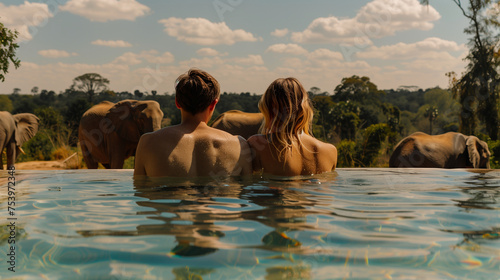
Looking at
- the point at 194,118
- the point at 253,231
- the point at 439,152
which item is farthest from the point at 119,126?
the point at 253,231

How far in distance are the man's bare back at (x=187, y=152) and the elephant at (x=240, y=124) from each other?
9441mm

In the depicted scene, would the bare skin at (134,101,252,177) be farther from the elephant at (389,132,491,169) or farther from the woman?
the elephant at (389,132,491,169)

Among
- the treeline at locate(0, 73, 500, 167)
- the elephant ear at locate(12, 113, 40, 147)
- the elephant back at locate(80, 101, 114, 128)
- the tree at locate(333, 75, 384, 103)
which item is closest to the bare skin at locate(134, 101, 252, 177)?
the treeline at locate(0, 73, 500, 167)

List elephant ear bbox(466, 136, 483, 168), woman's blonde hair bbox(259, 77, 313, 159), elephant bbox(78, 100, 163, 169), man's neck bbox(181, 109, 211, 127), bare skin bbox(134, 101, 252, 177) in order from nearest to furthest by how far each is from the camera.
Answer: bare skin bbox(134, 101, 252, 177) < man's neck bbox(181, 109, 211, 127) < woman's blonde hair bbox(259, 77, 313, 159) < elephant bbox(78, 100, 163, 169) < elephant ear bbox(466, 136, 483, 168)

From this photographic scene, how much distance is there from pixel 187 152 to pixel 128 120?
32.2ft

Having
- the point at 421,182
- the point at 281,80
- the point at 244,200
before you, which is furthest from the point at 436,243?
the point at 421,182

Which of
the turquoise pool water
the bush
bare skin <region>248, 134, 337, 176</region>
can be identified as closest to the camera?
the turquoise pool water

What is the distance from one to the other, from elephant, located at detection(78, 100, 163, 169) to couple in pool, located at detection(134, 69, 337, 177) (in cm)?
900

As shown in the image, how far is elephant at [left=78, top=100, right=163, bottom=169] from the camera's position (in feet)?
43.3

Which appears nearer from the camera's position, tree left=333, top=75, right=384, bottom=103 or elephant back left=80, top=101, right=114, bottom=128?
elephant back left=80, top=101, right=114, bottom=128

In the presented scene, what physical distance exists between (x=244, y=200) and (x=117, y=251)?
4.70ft

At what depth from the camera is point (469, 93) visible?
68.8 ft

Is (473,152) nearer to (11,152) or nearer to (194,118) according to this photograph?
(194,118)

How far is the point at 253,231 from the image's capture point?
8.47ft
